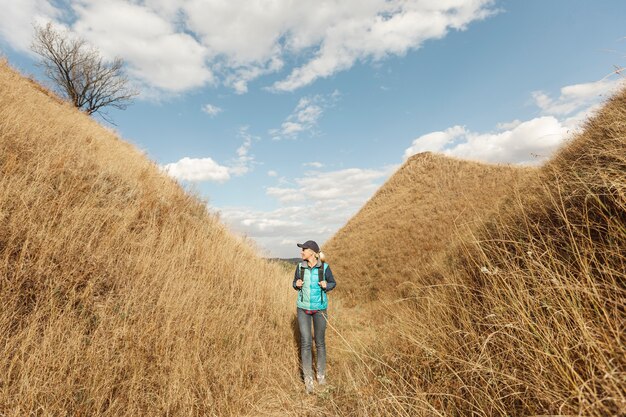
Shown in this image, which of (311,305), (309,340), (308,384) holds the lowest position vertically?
(308,384)

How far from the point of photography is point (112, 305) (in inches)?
166

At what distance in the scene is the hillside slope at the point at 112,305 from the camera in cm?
322

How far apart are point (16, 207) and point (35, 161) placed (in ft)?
Result: 6.07

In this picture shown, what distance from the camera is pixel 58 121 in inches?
375

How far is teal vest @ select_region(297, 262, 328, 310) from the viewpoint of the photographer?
526cm

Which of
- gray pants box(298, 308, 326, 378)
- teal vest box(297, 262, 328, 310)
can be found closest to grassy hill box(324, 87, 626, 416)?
gray pants box(298, 308, 326, 378)

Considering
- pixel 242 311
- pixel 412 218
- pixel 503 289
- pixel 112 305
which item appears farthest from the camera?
pixel 412 218

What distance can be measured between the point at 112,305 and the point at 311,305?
3.03 m

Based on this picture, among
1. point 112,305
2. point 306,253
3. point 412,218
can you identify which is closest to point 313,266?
point 306,253

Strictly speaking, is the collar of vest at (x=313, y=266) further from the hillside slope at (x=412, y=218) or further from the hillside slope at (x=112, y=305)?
the hillside slope at (x=412, y=218)

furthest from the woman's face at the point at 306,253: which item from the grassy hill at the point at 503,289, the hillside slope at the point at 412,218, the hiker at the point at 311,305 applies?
the hillside slope at the point at 412,218

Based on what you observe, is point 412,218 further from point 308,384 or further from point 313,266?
point 308,384

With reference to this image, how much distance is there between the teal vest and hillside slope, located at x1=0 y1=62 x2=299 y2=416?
1156mm

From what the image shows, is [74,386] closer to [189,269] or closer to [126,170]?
[189,269]
